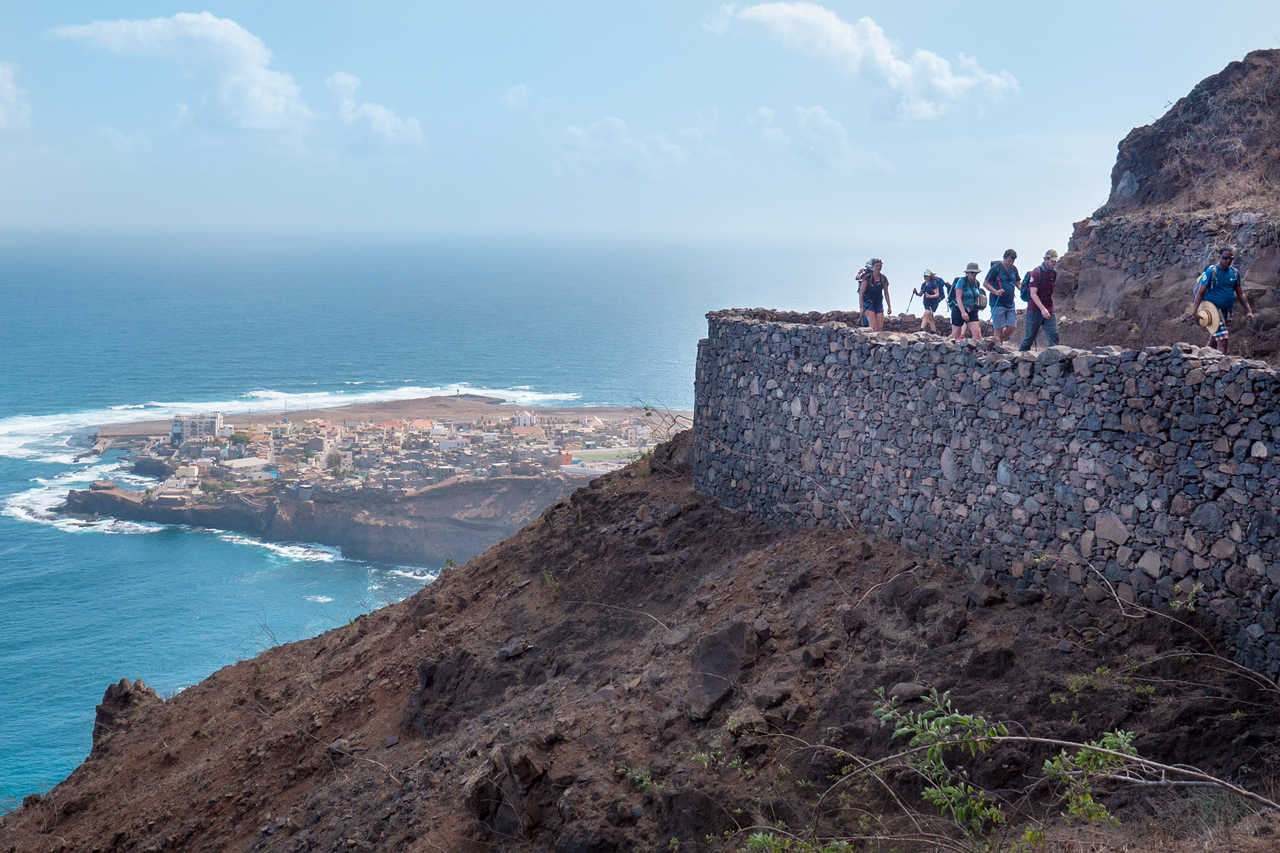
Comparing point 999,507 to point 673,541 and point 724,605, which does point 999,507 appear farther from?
point 673,541

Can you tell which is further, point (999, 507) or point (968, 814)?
point (999, 507)

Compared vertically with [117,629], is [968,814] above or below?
above

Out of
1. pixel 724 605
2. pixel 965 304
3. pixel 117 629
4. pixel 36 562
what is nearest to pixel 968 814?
pixel 724 605

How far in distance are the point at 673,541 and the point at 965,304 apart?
4.77 metres

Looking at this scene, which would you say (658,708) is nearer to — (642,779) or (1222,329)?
(642,779)

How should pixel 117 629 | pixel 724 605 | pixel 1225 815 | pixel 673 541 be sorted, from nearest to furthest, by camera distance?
pixel 1225 815 → pixel 724 605 → pixel 673 541 → pixel 117 629

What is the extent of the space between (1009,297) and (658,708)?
6.97 m

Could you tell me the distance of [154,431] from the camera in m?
56.4

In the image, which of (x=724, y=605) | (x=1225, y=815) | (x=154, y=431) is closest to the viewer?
(x=1225, y=815)

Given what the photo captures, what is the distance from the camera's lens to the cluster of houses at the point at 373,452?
42.4m

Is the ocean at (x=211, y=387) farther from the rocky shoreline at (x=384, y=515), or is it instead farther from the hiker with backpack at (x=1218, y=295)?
the hiker with backpack at (x=1218, y=295)

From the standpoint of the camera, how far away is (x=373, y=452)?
45844 mm

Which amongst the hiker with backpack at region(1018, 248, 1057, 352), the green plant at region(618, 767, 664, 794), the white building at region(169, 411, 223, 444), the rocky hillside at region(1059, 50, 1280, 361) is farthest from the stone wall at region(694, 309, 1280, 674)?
the white building at region(169, 411, 223, 444)

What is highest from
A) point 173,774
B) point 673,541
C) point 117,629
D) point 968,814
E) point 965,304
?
point 965,304
